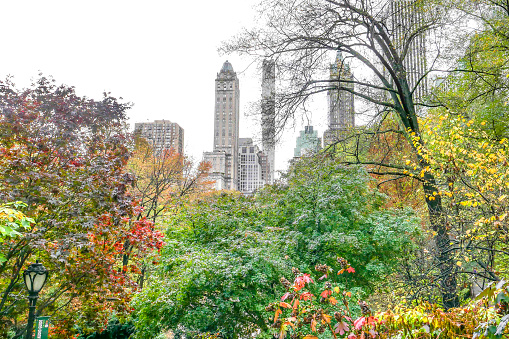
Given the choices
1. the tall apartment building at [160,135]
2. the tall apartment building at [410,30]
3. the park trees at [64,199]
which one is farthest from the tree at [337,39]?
the tall apartment building at [160,135]

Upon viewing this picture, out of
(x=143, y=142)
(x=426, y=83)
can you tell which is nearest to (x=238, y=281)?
(x=426, y=83)

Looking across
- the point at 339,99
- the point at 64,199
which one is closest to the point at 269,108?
the point at 339,99

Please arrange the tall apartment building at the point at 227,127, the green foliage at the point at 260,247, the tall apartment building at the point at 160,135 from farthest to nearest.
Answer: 1. the tall apartment building at the point at 227,127
2. the tall apartment building at the point at 160,135
3. the green foliage at the point at 260,247

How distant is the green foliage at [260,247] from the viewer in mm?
6598

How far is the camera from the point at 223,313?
6.78 meters

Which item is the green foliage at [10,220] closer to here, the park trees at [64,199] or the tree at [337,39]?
the park trees at [64,199]

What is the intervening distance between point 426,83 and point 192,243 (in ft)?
35.7

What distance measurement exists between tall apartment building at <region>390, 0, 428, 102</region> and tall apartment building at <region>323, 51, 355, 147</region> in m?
1.68

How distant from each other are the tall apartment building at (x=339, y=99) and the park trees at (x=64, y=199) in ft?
21.3

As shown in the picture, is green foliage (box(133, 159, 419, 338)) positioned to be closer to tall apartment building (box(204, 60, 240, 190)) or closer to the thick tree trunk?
the thick tree trunk

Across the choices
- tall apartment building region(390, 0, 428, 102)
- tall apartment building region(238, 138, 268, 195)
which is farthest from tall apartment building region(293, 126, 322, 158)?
tall apartment building region(238, 138, 268, 195)

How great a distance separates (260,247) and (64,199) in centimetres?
404

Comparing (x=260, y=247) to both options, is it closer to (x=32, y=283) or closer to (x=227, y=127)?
(x=32, y=283)

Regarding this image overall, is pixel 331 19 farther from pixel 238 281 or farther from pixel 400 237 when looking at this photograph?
pixel 238 281
